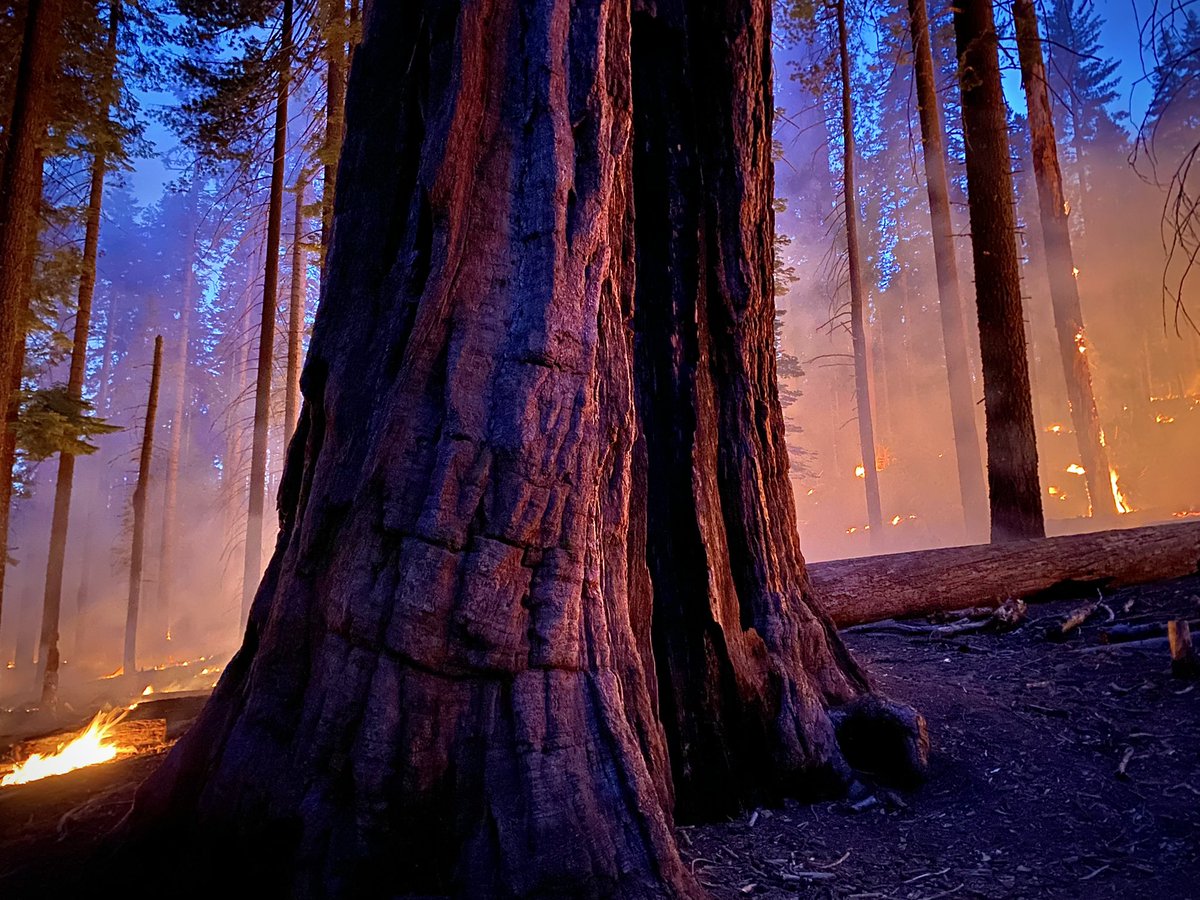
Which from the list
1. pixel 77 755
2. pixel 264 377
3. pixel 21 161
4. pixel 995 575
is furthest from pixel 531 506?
pixel 264 377

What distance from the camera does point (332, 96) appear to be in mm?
11016

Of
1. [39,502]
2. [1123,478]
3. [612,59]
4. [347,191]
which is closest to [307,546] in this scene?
[347,191]

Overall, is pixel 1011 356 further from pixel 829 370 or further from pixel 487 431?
pixel 829 370

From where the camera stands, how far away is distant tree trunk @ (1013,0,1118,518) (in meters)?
12.7

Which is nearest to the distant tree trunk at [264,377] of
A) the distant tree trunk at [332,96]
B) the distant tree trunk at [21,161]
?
the distant tree trunk at [332,96]

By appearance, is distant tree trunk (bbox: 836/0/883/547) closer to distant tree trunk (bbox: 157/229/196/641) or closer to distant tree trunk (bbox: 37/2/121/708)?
distant tree trunk (bbox: 37/2/121/708)

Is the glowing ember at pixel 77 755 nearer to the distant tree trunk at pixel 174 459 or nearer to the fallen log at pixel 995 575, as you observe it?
the fallen log at pixel 995 575

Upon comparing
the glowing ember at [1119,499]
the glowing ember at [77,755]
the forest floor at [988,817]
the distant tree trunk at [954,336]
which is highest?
the distant tree trunk at [954,336]

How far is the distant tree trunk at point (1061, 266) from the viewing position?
501 inches

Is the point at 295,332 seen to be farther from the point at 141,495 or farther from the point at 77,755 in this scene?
the point at 77,755

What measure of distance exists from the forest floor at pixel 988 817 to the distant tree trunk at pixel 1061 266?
12.7m

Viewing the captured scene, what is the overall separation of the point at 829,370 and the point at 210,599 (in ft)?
157

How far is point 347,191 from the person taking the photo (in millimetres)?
2760

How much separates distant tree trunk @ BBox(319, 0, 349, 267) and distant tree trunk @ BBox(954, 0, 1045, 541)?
24.3 ft
